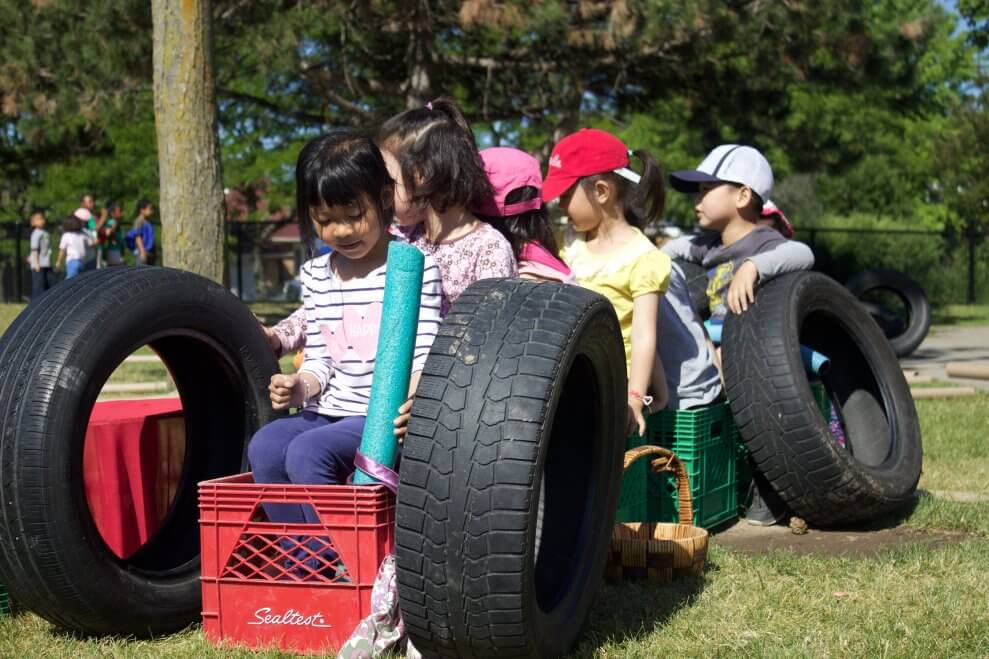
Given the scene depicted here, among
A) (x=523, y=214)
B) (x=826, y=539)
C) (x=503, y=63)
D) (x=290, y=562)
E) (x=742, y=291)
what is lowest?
(x=826, y=539)

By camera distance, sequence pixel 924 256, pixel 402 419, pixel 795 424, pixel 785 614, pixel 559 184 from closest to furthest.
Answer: pixel 402 419
pixel 785 614
pixel 795 424
pixel 559 184
pixel 924 256

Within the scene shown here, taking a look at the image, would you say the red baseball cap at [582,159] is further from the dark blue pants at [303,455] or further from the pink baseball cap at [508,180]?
the dark blue pants at [303,455]

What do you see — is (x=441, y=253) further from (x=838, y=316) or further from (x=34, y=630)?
(x=838, y=316)

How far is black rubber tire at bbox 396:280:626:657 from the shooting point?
2.71 meters

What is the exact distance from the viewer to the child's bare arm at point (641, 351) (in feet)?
13.8

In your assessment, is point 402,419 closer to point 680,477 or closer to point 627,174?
point 680,477

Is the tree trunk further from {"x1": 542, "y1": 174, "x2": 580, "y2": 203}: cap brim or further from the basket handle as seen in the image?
the basket handle

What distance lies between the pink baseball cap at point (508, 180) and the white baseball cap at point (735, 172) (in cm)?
120

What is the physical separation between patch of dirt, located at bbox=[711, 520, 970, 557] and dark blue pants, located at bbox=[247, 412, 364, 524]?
1.76m

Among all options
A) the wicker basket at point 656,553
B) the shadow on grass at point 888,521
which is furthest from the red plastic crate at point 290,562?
the shadow on grass at point 888,521

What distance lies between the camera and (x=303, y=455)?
3330 mm

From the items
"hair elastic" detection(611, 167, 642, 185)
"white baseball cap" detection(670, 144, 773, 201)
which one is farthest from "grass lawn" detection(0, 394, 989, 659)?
"white baseball cap" detection(670, 144, 773, 201)

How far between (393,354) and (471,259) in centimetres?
92

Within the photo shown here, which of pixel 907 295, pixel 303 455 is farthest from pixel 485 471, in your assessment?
pixel 907 295
